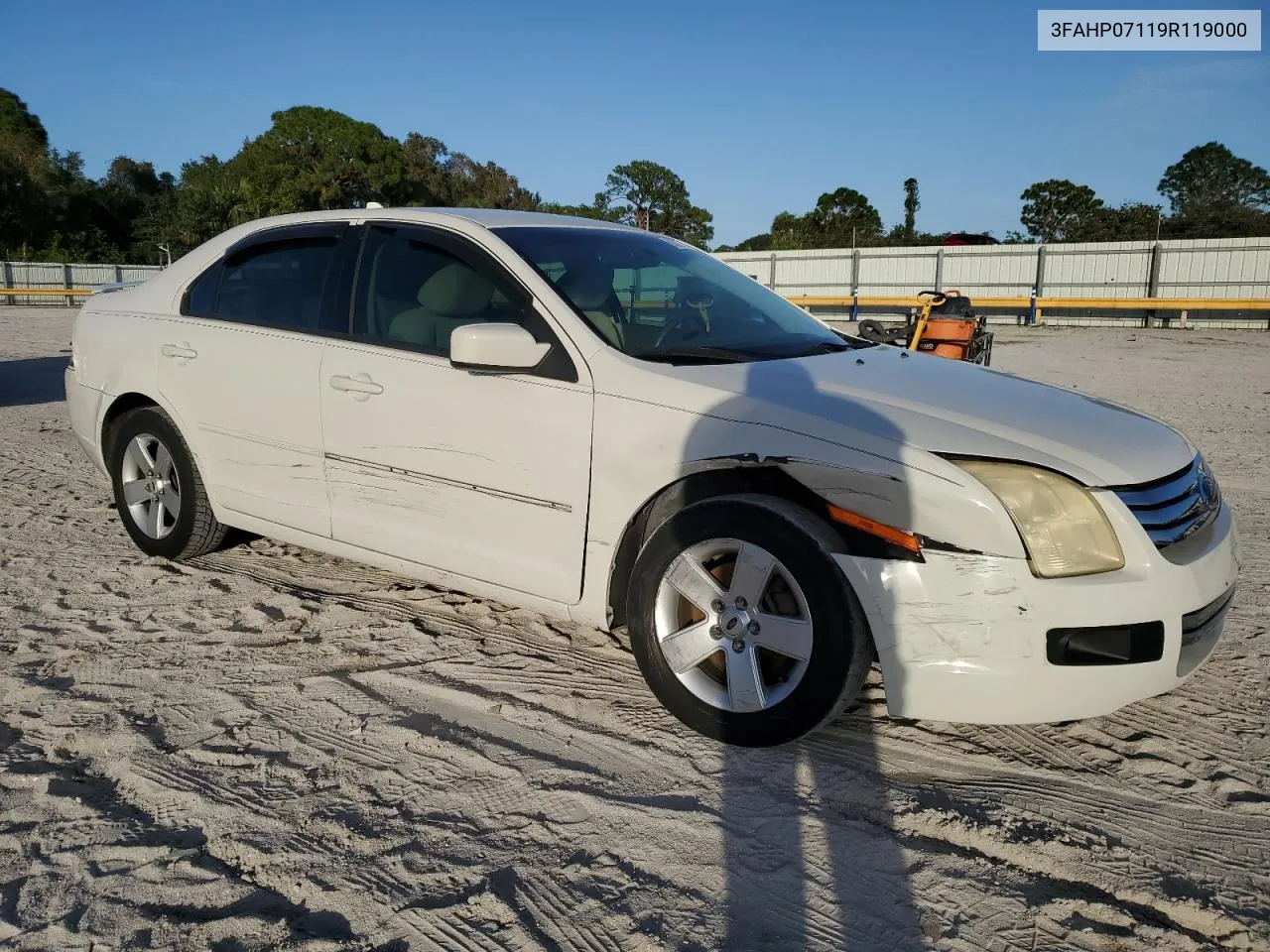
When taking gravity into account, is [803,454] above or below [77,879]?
above

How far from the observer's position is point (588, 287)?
3551mm

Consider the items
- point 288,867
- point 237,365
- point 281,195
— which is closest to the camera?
point 288,867

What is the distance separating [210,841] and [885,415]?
7.05 feet

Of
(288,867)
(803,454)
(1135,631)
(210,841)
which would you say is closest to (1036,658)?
(1135,631)

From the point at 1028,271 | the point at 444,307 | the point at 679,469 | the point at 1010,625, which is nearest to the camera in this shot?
the point at 1010,625

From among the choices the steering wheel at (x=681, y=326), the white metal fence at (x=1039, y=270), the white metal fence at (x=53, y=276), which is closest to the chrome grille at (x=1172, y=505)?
the steering wheel at (x=681, y=326)

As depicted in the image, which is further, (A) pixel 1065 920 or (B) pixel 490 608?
(B) pixel 490 608

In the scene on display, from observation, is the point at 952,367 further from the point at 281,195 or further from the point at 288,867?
the point at 281,195

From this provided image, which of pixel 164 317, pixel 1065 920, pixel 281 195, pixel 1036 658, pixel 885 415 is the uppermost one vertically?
pixel 281 195

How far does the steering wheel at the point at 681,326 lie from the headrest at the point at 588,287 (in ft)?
0.81

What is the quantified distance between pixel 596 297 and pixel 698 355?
1.57 ft

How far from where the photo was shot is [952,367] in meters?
3.61

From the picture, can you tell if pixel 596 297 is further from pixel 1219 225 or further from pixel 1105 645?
pixel 1219 225

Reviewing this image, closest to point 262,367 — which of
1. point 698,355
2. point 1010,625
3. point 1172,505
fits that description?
point 698,355
